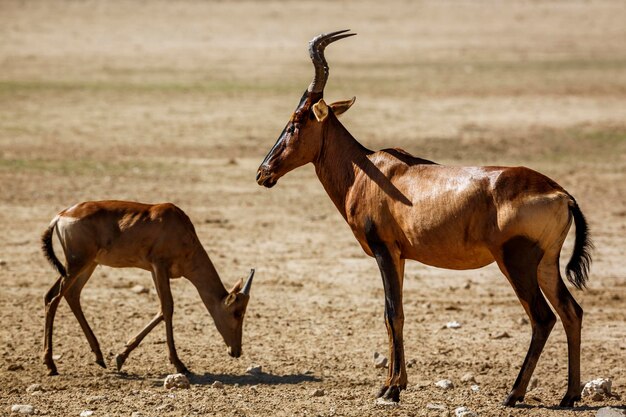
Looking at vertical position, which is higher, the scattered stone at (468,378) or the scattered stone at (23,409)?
the scattered stone at (23,409)

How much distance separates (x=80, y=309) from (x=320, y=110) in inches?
128

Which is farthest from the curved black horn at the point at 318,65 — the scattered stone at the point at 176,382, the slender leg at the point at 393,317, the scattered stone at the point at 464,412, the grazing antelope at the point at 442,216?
the scattered stone at the point at 464,412

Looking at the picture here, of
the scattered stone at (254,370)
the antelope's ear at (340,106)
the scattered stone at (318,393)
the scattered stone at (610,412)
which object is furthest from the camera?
the scattered stone at (254,370)

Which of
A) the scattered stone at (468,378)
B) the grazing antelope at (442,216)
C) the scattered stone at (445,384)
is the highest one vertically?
the grazing antelope at (442,216)

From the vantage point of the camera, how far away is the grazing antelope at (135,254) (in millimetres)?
11086

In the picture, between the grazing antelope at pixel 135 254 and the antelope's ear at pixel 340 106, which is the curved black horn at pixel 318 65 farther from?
the grazing antelope at pixel 135 254

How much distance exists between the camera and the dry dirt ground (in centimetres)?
1070

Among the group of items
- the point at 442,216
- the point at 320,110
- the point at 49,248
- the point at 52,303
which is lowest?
the point at 52,303

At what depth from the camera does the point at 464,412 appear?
8.74 m

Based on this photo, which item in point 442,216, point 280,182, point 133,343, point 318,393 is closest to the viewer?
point 442,216

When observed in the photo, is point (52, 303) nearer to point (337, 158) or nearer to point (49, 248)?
point (49, 248)

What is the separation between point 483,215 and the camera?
9.05m

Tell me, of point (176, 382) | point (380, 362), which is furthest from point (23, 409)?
point (380, 362)

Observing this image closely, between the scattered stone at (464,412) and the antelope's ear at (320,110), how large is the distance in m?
2.55
